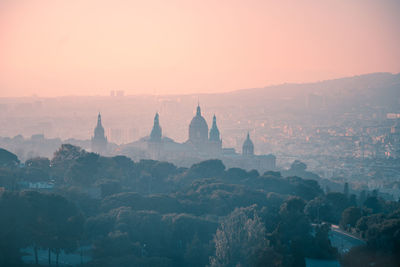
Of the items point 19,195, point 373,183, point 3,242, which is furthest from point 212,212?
point 373,183

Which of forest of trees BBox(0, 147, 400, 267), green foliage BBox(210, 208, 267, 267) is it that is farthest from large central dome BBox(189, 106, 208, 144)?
green foliage BBox(210, 208, 267, 267)

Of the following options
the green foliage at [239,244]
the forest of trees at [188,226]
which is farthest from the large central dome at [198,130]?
the green foliage at [239,244]

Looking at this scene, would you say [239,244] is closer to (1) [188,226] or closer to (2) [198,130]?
(1) [188,226]

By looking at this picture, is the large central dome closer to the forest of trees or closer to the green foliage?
the forest of trees

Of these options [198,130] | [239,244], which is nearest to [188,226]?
[239,244]

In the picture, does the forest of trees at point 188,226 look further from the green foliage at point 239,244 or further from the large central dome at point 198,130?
the large central dome at point 198,130

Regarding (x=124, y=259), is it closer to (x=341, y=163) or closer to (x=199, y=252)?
(x=199, y=252)

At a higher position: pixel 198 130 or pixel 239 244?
pixel 198 130

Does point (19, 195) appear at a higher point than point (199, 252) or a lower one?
higher
